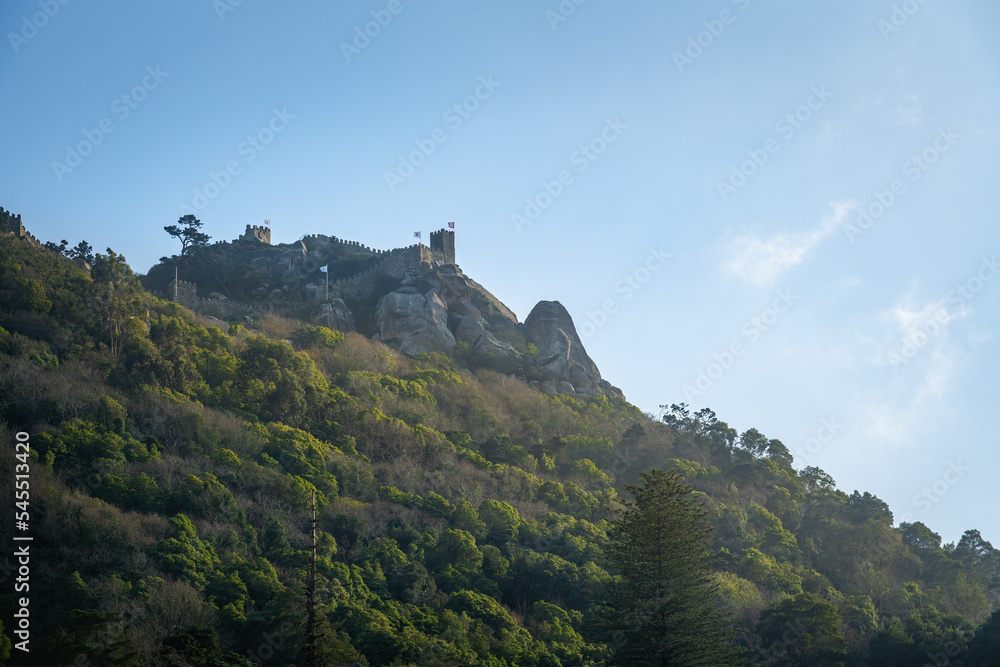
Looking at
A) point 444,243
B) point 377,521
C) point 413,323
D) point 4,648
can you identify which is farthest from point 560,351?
point 4,648

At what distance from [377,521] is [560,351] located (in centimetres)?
3280

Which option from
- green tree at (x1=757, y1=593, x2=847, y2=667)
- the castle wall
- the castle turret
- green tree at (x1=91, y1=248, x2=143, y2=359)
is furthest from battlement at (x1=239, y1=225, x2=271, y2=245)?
green tree at (x1=757, y1=593, x2=847, y2=667)

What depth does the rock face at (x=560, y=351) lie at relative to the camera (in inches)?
2625

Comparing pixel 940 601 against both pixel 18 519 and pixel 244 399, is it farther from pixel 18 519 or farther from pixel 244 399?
pixel 18 519

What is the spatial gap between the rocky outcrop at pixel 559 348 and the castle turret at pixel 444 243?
8.19 m

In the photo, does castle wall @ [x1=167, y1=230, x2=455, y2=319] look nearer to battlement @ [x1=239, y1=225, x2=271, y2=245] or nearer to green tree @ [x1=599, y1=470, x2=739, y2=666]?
battlement @ [x1=239, y1=225, x2=271, y2=245]

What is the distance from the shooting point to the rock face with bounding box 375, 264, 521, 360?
62.8 meters

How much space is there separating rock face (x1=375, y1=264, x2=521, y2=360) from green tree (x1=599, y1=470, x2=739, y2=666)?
34.5 m

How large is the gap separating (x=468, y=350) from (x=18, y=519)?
1483 inches

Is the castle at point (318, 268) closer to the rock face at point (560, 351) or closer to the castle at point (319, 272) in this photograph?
the castle at point (319, 272)

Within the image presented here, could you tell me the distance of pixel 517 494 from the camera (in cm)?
4522

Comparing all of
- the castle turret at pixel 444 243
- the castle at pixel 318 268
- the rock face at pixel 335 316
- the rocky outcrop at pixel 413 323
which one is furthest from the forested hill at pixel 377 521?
the castle turret at pixel 444 243

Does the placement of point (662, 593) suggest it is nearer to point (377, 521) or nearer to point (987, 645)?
point (377, 521)

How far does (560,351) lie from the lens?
224 ft
